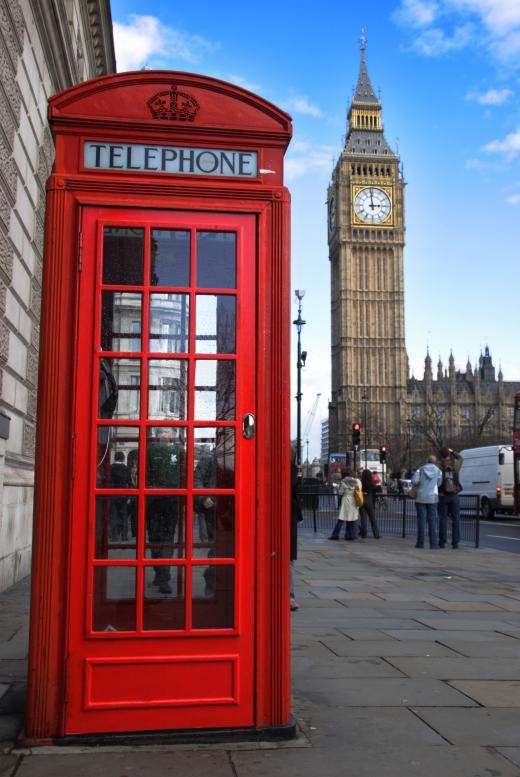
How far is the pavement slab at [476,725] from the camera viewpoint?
3.82m

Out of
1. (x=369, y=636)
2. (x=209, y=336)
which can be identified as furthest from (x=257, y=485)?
(x=369, y=636)

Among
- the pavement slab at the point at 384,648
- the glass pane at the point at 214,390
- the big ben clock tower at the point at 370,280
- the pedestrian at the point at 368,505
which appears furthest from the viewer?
the big ben clock tower at the point at 370,280

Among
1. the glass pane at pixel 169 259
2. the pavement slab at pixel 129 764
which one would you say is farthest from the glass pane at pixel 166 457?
the pavement slab at pixel 129 764

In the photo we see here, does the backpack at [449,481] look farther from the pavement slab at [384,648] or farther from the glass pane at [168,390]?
the glass pane at [168,390]

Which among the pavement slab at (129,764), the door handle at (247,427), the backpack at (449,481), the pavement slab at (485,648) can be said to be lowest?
the pavement slab at (485,648)

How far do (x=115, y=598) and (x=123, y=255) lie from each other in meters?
1.63

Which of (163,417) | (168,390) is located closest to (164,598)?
(163,417)

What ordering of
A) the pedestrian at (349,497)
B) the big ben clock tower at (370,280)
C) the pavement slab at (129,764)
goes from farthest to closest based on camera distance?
the big ben clock tower at (370,280), the pedestrian at (349,497), the pavement slab at (129,764)

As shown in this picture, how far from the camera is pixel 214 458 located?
392 centimetres

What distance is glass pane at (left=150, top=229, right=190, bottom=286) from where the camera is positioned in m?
3.94

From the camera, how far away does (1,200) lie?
7.97 meters

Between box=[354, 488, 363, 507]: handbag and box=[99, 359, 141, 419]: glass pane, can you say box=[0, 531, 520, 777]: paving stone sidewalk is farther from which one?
box=[354, 488, 363, 507]: handbag

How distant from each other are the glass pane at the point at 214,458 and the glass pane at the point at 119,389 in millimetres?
336

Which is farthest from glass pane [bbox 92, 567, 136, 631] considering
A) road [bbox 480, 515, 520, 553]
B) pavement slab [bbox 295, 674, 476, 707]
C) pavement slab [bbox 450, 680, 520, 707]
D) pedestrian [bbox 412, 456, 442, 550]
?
road [bbox 480, 515, 520, 553]
